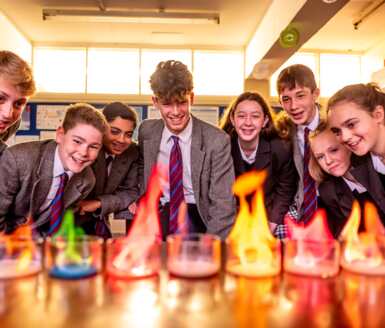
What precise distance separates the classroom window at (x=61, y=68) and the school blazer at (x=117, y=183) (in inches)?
165

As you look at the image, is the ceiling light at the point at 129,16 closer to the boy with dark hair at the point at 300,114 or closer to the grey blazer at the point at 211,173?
the boy with dark hair at the point at 300,114

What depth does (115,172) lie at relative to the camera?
2340 millimetres

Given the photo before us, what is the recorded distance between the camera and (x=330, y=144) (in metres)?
2.17

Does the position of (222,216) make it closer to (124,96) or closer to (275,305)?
(275,305)

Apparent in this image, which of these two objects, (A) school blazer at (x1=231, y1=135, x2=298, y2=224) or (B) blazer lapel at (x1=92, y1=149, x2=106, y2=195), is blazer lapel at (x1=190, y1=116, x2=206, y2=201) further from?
(B) blazer lapel at (x1=92, y1=149, x2=106, y2=195)

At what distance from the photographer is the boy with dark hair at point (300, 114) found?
245cm

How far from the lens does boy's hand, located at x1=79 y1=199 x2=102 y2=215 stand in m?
2.12

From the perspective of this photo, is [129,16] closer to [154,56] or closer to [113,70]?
[154,56]

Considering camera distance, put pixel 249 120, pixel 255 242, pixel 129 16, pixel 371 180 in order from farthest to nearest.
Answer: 1. pixel 129 16
2. pixel 249 120
3. pixel 371 180
4. pixel 255 242

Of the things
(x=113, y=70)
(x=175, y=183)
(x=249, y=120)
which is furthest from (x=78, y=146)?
(x=113, y=70)

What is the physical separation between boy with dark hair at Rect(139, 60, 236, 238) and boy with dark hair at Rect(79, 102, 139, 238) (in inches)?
6.3

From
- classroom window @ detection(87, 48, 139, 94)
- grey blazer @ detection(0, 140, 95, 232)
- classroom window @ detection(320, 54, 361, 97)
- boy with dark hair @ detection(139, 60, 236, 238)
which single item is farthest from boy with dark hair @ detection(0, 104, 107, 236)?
classroom window @ detection(320, 54, 361, 97)

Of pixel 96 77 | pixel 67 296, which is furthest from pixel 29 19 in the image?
pixel 67 296

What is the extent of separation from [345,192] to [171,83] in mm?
1003
